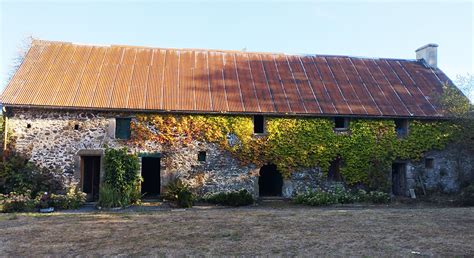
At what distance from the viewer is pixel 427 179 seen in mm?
18453

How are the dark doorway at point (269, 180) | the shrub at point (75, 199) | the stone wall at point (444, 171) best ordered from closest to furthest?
the shrub at point (75, 199) → the stone wall at point (444, 171) → the dark doorway at point (269, 180)

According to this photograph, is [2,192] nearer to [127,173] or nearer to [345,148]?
[127,173]

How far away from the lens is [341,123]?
1862 centimetres

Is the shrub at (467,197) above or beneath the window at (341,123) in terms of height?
beneath

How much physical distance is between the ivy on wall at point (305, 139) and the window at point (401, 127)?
0.27 m

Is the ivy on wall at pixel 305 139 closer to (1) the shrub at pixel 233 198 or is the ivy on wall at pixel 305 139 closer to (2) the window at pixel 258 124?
(2) the window at pixel 258 124

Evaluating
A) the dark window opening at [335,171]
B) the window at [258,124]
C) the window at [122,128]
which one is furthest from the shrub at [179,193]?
the dark window opening at [335,171]

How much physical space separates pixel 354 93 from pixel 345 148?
3052 millimetres

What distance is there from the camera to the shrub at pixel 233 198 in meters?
16.0

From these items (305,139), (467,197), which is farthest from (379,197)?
(305,139)

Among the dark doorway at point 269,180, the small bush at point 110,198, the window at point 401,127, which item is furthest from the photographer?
the dark doorway at point 269,180

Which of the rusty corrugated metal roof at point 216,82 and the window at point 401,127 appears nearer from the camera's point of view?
the rusty corrugated metal roof at point 216,82

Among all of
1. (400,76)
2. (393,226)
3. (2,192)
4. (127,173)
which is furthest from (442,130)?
(2,192)

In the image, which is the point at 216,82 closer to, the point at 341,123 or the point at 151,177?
the point at 151,177
